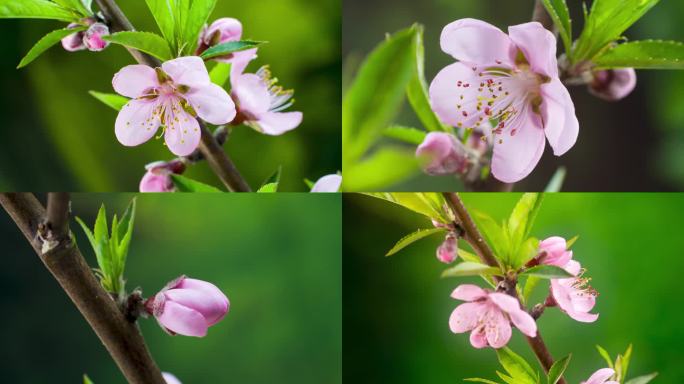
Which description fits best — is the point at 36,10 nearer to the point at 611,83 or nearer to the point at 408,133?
the point at 408,133

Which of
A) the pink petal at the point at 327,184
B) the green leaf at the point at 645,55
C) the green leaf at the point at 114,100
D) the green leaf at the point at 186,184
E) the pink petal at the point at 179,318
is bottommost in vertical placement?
the pink petal at the point at 179,318

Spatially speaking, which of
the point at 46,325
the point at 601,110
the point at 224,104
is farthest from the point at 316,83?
the point at 46,325

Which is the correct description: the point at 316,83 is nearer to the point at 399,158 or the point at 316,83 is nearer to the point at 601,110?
the point at 601,110

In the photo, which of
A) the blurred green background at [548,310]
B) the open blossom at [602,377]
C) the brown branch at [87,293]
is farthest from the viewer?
the blurred green background at [548,310]

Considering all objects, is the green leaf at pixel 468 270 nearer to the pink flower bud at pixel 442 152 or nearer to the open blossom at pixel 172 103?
the pink flower bud at pixel 442 152

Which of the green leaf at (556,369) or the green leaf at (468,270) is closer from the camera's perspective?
the green leaf at (468,270)

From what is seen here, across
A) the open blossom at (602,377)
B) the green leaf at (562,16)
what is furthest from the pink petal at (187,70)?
the open blossom at (602,377)

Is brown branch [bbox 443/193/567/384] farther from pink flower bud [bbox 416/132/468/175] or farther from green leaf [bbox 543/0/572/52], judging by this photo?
green leaf [bbox 543/0/572/52]
